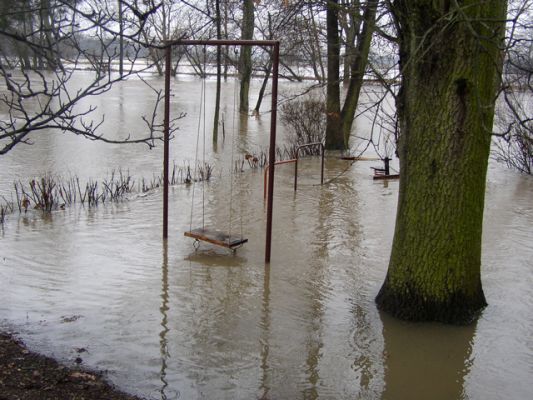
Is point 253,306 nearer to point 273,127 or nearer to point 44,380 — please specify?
point 273,127

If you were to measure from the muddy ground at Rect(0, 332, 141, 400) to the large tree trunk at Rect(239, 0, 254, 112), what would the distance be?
443 inches

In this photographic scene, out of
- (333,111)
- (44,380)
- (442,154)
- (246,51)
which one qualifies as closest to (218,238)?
(442,154)

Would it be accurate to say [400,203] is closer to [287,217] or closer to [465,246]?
[465,246]

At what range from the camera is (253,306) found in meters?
6.25

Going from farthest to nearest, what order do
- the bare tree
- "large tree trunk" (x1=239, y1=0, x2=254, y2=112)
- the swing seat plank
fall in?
"large tree trunk" (x1=239, y1=0, x2=254, y2=112) → the swing seat plank → the bare tree

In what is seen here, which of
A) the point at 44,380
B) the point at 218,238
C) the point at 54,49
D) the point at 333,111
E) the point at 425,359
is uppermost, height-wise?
the point at 54,49

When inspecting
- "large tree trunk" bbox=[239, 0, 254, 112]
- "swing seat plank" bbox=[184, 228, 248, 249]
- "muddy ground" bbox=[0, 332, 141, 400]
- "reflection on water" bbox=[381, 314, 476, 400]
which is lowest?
"reflection on water" bbox=[381, 314, 476, 400]

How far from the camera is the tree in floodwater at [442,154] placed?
5.41 metres

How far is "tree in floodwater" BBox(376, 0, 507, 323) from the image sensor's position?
213 inches

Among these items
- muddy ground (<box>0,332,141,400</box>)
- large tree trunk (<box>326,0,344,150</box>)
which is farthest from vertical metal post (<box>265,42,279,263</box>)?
large tree trunk (<box>326,0,344,150</box>)

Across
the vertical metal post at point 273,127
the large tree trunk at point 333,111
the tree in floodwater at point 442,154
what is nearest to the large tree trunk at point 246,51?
the large tree trunk at point 333,111

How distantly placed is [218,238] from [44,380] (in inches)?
134

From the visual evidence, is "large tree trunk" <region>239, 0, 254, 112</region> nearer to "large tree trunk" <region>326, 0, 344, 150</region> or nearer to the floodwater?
"large tree trunk" <region>326, 0, 344, 150</region>

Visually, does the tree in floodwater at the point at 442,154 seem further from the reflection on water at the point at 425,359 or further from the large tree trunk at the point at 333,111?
the large tree trunk at the point at 333,111
